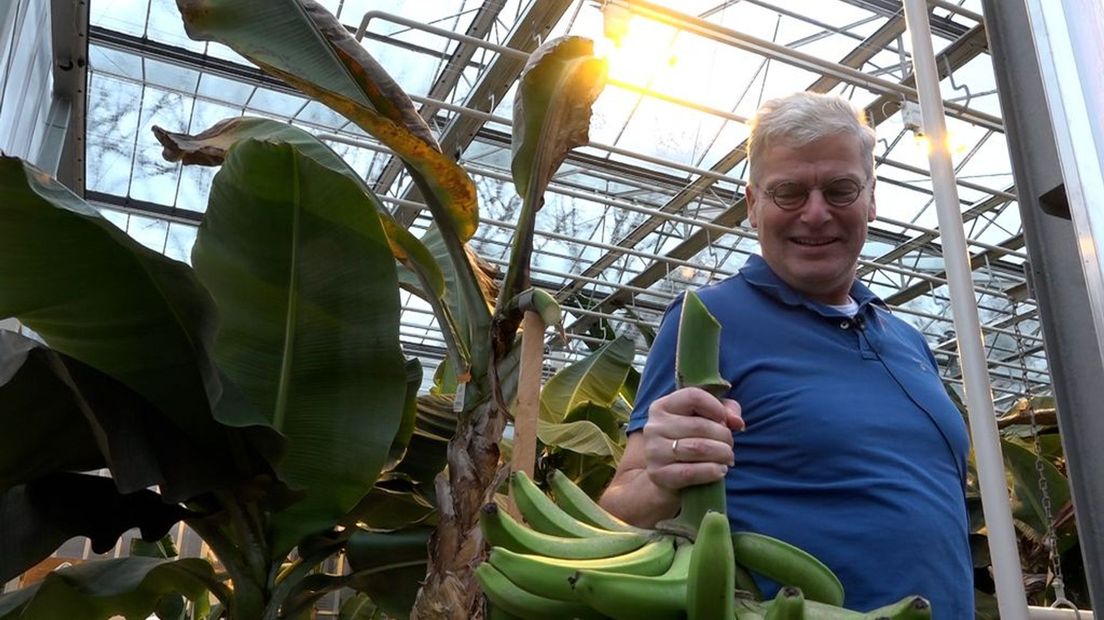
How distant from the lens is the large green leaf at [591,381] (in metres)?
3.21

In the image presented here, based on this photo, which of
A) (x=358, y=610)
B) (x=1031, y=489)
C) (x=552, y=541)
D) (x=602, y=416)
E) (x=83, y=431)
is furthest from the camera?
(x=358, y=610)

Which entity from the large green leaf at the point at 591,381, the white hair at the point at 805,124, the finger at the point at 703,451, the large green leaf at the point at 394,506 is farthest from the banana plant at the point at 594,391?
the finger at the point at 703,451

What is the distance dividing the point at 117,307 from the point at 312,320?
38 cm

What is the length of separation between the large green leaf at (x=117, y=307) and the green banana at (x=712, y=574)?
1284 millimetres

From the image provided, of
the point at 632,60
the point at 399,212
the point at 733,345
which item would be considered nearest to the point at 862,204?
the point at 733,345

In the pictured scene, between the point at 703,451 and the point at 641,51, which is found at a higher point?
the point at 641,51

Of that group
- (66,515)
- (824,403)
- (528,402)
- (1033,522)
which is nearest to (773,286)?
(824,403)

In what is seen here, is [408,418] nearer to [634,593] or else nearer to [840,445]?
[840,445]

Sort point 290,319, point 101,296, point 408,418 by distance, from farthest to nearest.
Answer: point 408,418 < point 290,319 < point 101,296

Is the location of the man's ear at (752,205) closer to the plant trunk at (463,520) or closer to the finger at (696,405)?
the finger at (696,405)

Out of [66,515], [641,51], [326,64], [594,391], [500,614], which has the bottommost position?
[500,614]

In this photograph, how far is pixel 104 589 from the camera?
74.7 inches

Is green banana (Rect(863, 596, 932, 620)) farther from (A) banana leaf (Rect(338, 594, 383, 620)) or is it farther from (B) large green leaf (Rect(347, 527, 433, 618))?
(A) banana leaf (Rect(338, 594, 383, 620))

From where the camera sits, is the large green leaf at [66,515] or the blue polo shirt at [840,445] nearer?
the blue polo shirt at [840,445]
